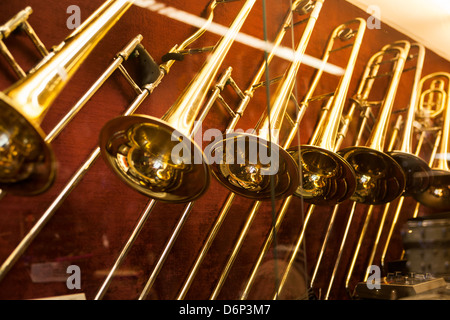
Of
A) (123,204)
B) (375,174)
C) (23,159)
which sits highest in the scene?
(375,174)

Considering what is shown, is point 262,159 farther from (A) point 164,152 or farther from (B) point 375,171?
(B) point 375,171

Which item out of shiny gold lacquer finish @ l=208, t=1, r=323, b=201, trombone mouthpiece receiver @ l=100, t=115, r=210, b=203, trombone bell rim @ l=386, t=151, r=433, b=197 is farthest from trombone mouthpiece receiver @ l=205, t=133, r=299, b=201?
trombone bell rim @ l=386, t=151, r=433, b=197

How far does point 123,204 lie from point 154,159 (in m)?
0.25

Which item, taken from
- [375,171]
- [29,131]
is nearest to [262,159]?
[29,131]

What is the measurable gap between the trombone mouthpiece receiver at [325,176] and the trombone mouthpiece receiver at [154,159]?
41cm

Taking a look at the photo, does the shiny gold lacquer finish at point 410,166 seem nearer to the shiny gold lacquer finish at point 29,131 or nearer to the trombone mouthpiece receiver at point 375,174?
the trombone mouthpiece receiver at point 375,174

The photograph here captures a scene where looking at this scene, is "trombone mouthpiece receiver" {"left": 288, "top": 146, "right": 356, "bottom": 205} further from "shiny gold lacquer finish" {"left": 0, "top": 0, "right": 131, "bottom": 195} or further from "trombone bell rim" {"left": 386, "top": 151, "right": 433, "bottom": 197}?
"shiny gold lacquer finish" {"left": 0, "top": 0, "right": 131, "bottom": 195}

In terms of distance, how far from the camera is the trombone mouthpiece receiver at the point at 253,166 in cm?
88

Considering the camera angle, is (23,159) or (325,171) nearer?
(23,159)

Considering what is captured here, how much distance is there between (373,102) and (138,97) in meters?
1.22

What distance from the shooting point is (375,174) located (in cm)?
140

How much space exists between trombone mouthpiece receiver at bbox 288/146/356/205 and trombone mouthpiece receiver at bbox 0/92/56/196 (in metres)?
0.72

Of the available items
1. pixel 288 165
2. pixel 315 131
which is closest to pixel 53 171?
pixel 288 165

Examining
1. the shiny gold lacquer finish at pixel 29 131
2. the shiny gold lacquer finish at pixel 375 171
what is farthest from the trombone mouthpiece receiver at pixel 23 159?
the shiny gold lacquer finish at pixel 375 171
